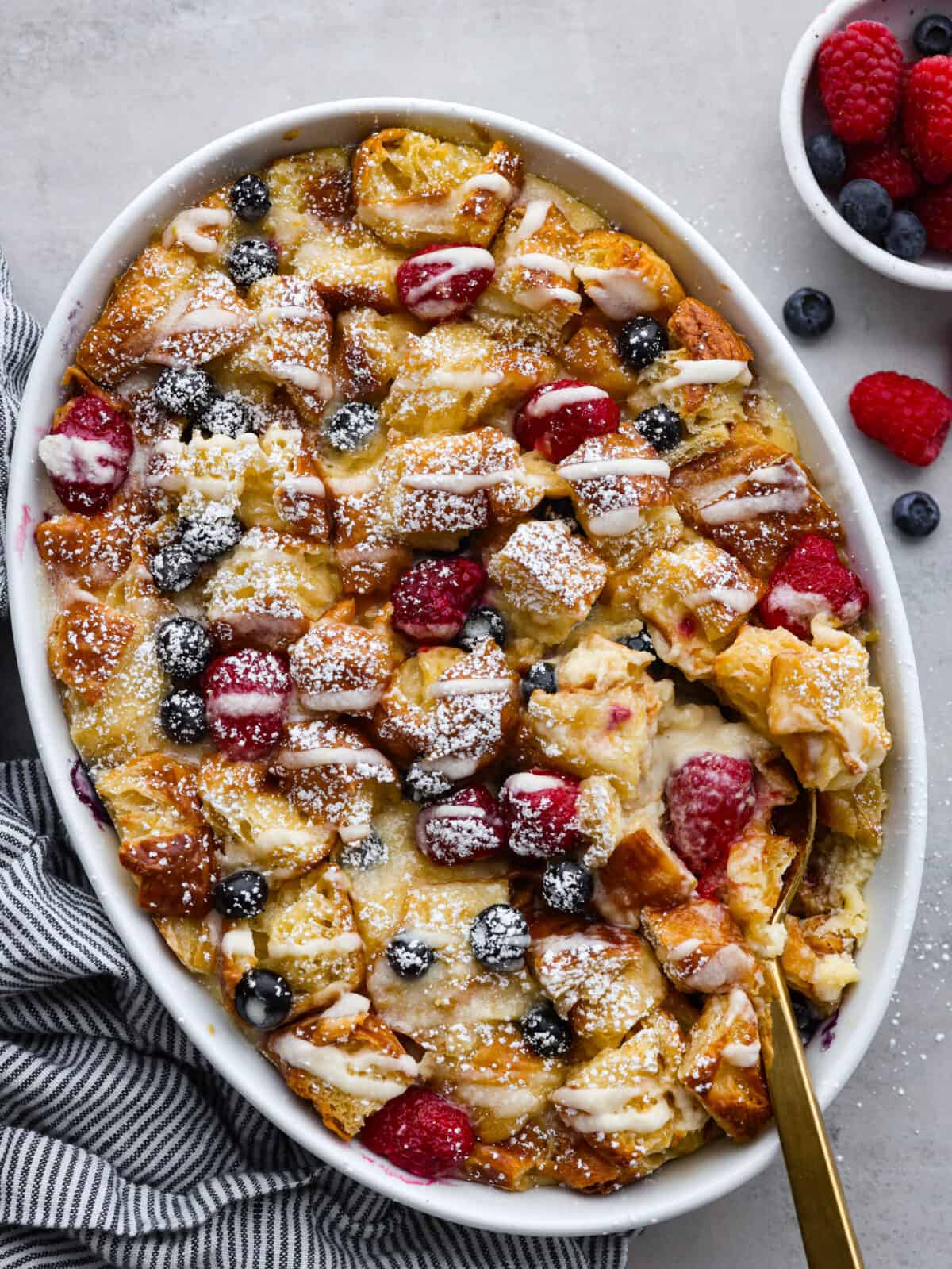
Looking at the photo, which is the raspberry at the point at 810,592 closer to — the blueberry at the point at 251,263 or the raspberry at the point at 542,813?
the raspberry at the point at 542,813

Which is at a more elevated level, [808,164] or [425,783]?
[808,164]

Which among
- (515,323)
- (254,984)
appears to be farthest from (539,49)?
(254,984)

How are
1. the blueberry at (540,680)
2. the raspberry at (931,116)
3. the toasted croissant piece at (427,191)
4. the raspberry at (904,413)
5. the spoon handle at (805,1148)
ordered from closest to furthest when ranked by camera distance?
the spoon handle at (805,1148)
the blueberry at (540,680)
the toasted croissant piece at (427,191)
the raspberry at (931,116)
the raspberry at (904,413)

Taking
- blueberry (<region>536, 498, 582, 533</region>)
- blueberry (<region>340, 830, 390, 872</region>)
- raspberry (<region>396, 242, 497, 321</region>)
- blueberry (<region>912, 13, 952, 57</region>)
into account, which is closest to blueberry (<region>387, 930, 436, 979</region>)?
blueberry (<region>340, 830, 390, 872</region>)

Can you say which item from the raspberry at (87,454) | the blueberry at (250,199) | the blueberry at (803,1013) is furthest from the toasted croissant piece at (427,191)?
the blueberry at (803,1013)

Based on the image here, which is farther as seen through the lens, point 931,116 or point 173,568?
Result: point 931,116

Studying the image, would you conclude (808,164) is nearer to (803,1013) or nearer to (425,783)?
(425,783)

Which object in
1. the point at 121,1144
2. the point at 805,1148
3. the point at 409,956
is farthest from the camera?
the point at 121,1144

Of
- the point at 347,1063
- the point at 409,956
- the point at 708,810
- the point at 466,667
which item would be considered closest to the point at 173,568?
the point at 466,667
